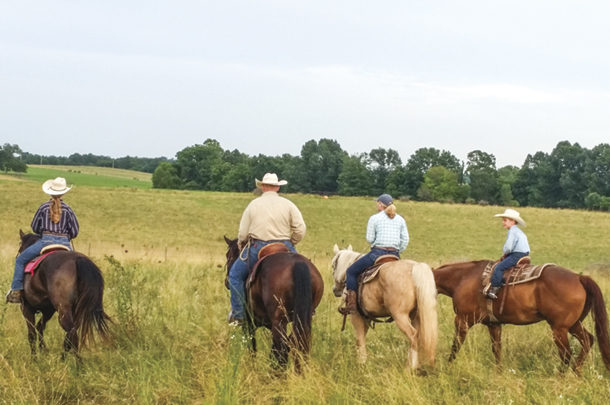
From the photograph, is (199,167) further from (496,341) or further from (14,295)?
(496,341)

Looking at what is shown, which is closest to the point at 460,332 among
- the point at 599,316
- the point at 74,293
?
the point at 599,316

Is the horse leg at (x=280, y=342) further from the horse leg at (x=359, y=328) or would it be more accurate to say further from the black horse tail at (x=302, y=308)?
the horse leg at (x=359, y=328)

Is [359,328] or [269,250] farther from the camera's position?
[359,328]

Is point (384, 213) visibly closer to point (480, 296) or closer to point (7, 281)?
point (480, 296)

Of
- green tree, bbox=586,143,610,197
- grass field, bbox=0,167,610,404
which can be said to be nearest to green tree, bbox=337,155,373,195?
green tree, bbox=586,143,610,197

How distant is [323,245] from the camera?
39.4 m

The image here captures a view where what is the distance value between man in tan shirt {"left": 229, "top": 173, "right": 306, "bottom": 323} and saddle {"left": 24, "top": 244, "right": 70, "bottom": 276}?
247cm

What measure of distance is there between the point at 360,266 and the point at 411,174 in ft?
337

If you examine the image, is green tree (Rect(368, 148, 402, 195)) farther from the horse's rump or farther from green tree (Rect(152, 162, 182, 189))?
the horse's rump

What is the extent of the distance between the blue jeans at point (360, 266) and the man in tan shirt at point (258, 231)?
92 centimetres

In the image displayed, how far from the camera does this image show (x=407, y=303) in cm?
768

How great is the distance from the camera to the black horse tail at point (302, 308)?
687 cm

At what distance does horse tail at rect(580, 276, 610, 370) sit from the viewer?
7.39m

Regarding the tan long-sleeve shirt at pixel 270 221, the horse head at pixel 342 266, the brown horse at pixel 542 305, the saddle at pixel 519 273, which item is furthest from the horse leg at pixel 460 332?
the tan long-sleeve shirt at pixel 270 221
